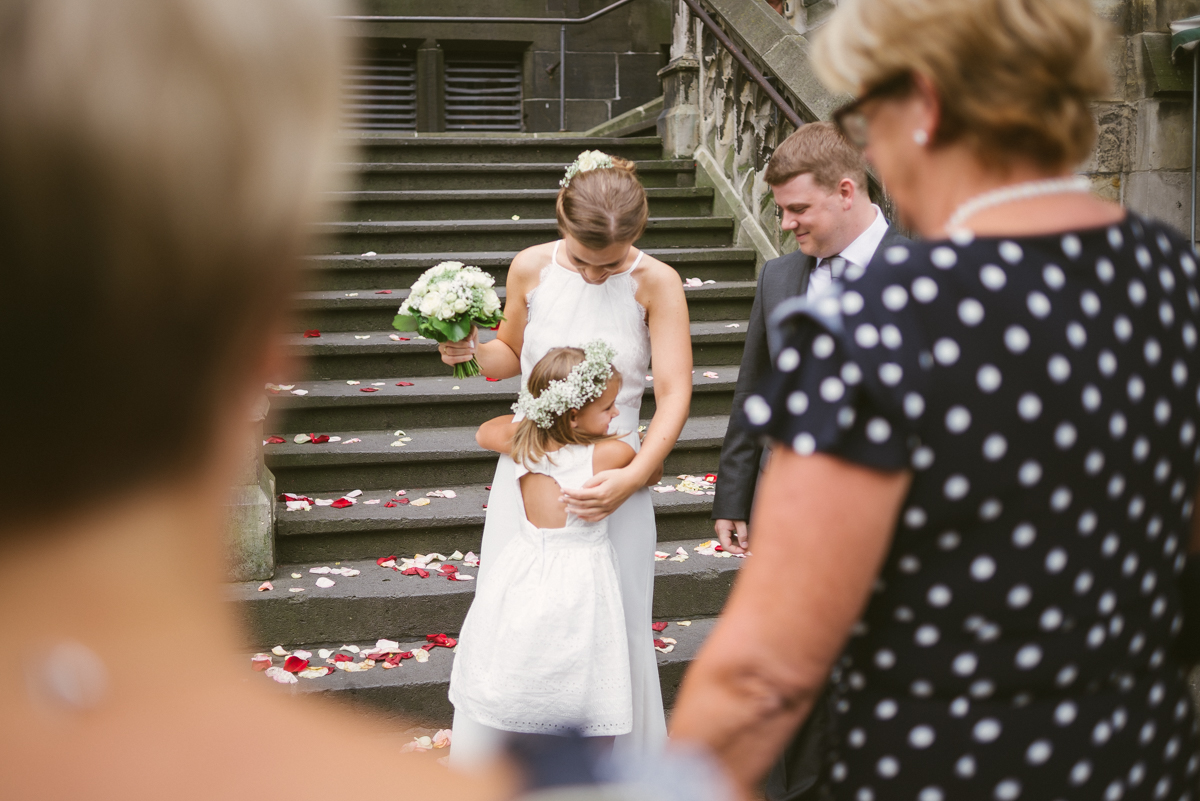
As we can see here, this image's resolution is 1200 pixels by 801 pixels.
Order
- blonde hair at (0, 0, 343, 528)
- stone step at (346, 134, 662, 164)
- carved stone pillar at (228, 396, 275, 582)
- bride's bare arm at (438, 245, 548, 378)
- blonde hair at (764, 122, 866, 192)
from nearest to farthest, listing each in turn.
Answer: blonde hair at (0, 0, 343, 528) → blonde hair at (764, 122, 866, 192) → bride's bare arm at (438, 245, 548, 378) → carved stone pillar at (228, 396, 275, 582) → stone step at (346, 134, 662, 164)

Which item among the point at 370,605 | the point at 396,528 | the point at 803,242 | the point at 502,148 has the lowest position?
the point at 370,605

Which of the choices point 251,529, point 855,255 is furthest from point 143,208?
point 251,529

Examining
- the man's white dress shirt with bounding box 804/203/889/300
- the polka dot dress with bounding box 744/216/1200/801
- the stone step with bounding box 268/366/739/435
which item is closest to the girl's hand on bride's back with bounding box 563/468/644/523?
the man's white dress shirt with bounding box 804/203/889/300

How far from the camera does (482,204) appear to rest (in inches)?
343

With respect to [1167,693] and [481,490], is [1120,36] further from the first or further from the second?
[1167,693]

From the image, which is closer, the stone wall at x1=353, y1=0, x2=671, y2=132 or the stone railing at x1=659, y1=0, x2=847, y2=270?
the stone railing at x1=659, y1=0, x2=847, y2=270

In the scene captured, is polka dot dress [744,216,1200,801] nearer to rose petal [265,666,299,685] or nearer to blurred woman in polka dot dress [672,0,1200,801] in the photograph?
blurred woman in polka dot dress [672,0,1200,801]

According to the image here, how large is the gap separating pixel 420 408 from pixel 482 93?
982 cm

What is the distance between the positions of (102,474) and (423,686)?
13.1ft

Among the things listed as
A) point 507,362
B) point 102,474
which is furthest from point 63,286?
point 507,362

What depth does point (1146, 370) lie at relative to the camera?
1.25 m

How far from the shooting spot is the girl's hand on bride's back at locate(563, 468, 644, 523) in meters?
3.12

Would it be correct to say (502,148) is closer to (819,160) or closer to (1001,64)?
(819,160)

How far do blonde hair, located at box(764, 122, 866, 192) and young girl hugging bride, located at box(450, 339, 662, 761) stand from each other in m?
0.91
